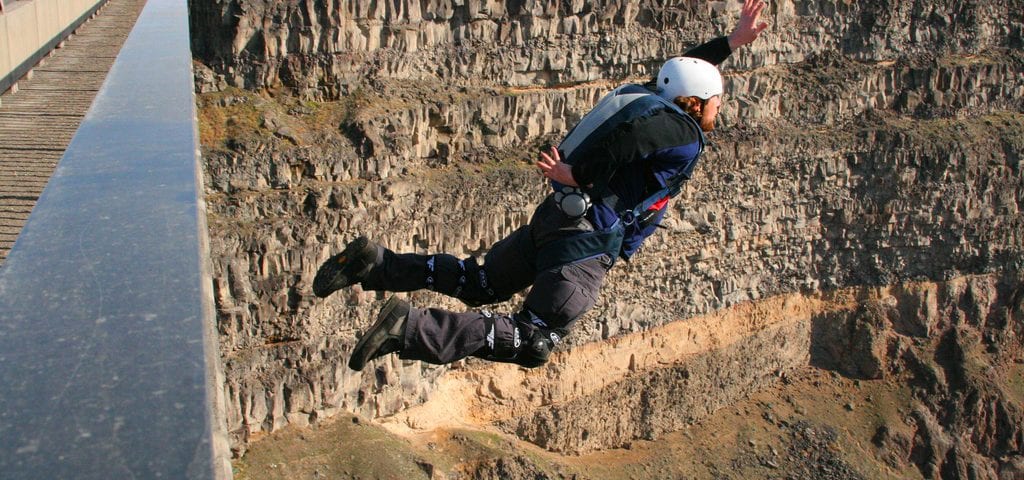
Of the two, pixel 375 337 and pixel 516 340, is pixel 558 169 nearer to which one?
pixel 516 340

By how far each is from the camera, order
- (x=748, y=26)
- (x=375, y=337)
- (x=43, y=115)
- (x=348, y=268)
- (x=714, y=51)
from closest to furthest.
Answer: (x=375, y=337)
(x=348, y=268)
(x=748, y=26)
(x=714, y=51)
(x=43, y=115)

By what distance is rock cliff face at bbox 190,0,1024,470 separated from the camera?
17828 millimetres

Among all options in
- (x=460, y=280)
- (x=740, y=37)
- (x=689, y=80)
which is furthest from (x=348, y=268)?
(x=740, y=37)

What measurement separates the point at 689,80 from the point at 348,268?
10.4 feet

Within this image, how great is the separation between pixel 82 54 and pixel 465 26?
875 cm

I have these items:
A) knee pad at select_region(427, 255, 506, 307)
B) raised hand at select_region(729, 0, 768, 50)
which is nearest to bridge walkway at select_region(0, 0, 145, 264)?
knee pad at select_region(427, 255, 506, 307)

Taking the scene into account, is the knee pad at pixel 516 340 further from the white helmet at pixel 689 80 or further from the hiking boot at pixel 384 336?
the white helmet at pixel 689 80

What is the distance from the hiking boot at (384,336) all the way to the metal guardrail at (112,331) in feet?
6.19

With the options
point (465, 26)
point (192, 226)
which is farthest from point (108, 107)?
point (465, 26)

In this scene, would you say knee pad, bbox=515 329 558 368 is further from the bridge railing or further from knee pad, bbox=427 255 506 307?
the bridge railing

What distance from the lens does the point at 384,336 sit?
7102 mm

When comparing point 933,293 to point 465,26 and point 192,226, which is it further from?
point 192,226

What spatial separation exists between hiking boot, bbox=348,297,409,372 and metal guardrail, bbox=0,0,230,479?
1885 millimetres

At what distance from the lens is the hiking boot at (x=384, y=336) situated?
7016 millimetres
